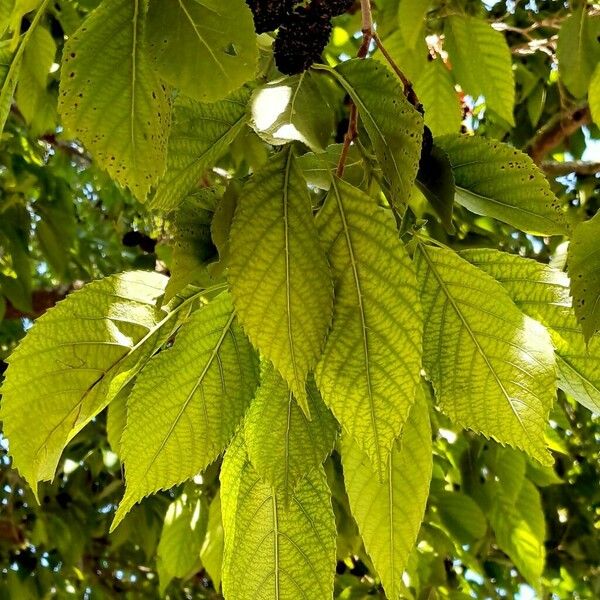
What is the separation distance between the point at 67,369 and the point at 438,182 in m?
0.23

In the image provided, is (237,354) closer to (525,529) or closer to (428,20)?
(428,20)

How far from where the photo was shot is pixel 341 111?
2238mm

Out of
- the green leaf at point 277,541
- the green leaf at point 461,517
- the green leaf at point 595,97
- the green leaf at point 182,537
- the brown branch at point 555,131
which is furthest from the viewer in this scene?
the brown branch at point 555,131

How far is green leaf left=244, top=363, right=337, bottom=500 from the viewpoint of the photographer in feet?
1.67

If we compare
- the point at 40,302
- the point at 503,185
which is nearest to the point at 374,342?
the point at 503,185

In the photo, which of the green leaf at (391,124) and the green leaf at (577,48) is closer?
the green leaf at (391,124)

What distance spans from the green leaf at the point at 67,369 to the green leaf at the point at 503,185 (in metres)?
0.20

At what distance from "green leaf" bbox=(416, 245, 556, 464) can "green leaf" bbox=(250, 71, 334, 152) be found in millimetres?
108

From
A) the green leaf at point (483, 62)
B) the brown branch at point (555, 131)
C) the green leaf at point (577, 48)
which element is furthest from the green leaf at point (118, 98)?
the brown branch at point (555, 131)

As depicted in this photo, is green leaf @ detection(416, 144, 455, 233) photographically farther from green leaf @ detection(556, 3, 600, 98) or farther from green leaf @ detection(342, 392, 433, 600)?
green leaf @ detection(556, 3, 600, 98)

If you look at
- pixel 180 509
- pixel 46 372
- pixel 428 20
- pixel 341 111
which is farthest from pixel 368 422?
pixel 341 111

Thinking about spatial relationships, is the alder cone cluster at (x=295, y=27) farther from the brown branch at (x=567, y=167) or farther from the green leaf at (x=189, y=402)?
the brown branch at (x=567, y=167)

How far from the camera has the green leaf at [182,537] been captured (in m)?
1.60

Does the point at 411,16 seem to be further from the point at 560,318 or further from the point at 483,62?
the point at 560,318
